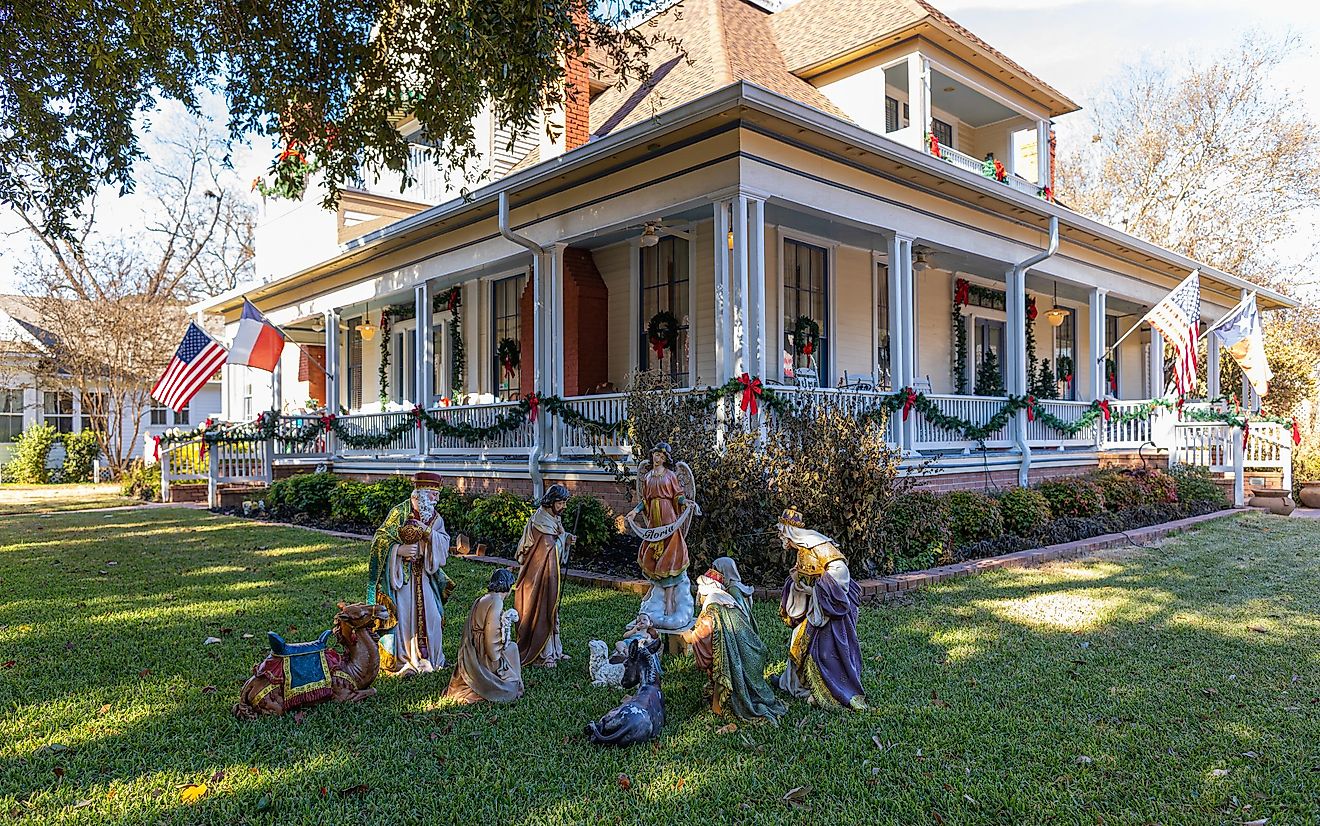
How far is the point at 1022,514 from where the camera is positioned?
1064 cm

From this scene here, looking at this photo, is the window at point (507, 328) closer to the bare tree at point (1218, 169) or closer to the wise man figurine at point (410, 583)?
the wise man figurine at point (410, 583)

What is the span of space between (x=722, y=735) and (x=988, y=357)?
48.9 ft

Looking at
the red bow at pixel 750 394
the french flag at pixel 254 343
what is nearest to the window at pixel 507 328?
the french flag at pixel 254 343

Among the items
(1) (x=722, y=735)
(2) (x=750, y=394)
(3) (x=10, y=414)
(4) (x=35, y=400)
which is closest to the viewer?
(1) (x=722, y=735)

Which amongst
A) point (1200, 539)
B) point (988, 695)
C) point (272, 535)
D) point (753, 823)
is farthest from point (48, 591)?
point (1200, 539)

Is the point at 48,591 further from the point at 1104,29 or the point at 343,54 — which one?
the point at 1104,29

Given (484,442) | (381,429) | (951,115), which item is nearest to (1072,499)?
(951,115)

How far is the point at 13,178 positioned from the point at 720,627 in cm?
1115

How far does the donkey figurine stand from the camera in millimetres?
4180

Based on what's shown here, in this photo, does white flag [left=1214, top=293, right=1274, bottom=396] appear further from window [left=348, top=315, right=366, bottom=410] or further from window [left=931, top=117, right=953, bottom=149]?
window [left=348, top=315, right=366, bottom=410]

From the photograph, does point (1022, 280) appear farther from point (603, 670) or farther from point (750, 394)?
point (603, 670)

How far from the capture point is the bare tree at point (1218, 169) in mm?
28938

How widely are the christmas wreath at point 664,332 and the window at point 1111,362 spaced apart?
42.9 feet

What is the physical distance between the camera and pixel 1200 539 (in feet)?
37.2
